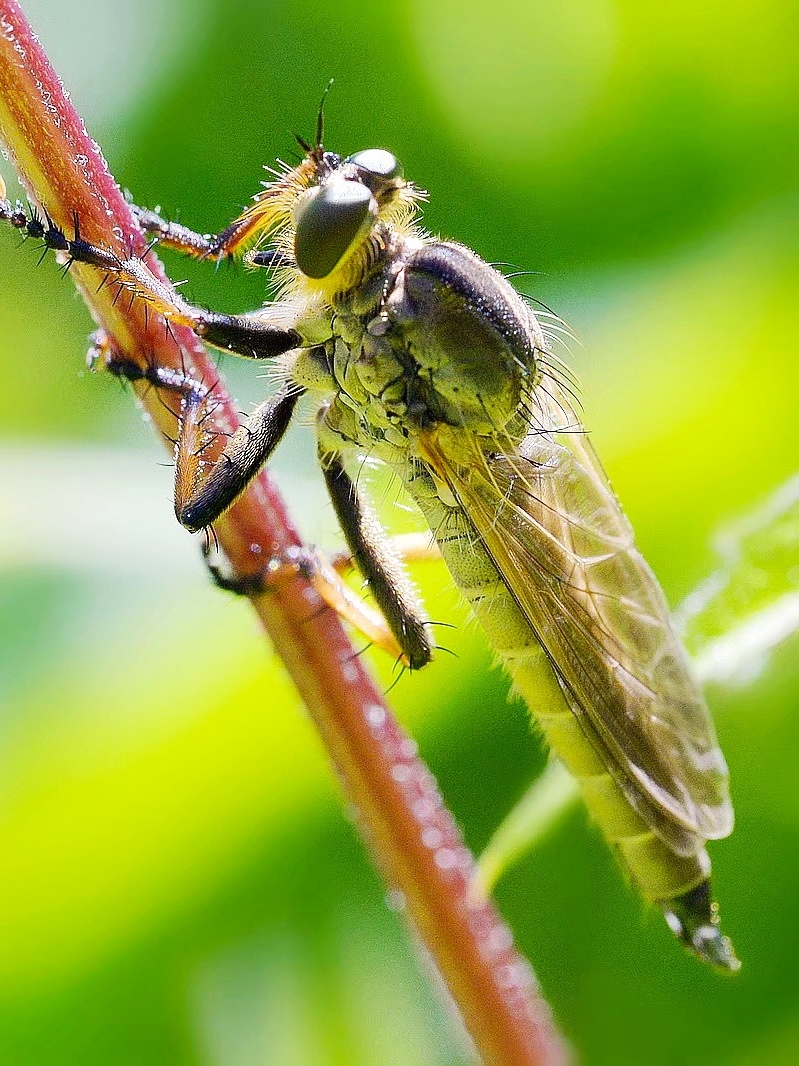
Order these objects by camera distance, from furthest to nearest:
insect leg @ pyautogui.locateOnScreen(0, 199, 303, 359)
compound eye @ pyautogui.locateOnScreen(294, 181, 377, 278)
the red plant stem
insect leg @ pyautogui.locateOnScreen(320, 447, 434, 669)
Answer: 1. insect leg @ pyautogui.locateOnScreen(320, 447, 434, 669)
2. compound eye @ pyautogui.locateOnScreen(294, 181, 377, 278)
3. the red plant stem
4. insect leg @ pyautogui.locateOnScreen(0, 199, 303, 359)

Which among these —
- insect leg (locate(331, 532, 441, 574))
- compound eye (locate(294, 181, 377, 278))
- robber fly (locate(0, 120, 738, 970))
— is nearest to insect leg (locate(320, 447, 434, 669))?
robber fly (locate(0, 120, 738, 970))

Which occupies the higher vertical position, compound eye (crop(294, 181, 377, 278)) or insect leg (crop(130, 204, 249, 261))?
insect leg (crop(130, 204, 249, 261))

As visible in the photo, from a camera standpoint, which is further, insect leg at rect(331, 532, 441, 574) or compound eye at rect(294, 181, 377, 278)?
insect leg at rect(331, 532, 441, 574)

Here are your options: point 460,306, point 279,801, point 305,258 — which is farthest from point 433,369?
point 279,801

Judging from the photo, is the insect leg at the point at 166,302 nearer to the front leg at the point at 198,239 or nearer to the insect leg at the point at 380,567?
the front leg at the point at 198,239

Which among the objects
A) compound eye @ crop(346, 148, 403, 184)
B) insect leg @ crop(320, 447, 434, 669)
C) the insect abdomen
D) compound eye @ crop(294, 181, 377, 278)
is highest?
compound eye @ crop(346, 148, 403, 184)

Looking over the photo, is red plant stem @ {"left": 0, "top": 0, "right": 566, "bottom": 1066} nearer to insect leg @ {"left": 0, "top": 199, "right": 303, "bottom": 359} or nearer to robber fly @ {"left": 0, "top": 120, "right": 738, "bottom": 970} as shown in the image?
insect leg @ {"left": 0, "top": 199, "right": 303, "bottom": 359}

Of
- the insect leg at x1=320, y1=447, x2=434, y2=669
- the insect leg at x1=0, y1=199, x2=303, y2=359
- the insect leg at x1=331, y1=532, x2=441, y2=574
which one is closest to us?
the insect leg at x1=0, y1=199, x2=303, y2=359
